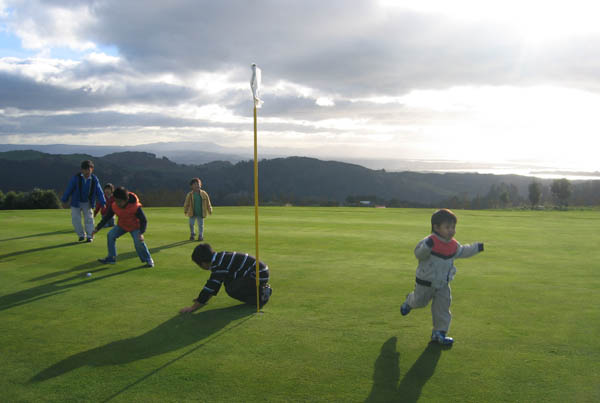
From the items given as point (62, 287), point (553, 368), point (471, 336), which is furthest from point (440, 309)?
point (62, 287)

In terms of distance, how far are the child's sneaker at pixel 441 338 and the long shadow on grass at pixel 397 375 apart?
0.23 feet

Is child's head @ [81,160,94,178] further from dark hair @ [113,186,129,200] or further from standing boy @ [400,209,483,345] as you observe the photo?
standing boy @ [400,209,483,345]

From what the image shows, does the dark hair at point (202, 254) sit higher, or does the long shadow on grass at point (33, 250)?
the dark hair at point (202, 254)

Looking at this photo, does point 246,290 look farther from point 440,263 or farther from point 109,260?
point 109,260

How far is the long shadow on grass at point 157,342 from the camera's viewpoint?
4.82 m

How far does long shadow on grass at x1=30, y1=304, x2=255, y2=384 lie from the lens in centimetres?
482

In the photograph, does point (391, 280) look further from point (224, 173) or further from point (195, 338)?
point (224, 173)

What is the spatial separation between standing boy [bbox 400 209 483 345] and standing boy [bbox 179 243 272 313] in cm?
262

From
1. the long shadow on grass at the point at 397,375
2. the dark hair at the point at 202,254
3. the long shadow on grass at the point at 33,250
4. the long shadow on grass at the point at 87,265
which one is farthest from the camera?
the long shadow on grass at the point at 33,250

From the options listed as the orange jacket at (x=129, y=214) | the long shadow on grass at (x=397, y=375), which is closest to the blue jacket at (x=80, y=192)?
the orange jacket at (x=129, y=214)

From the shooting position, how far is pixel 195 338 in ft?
18.3

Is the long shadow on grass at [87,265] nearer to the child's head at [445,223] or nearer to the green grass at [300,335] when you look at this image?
the green grass at [300,335]

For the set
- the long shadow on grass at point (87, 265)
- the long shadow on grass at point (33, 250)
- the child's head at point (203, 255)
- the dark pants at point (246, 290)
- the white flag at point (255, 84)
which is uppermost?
the white flag at point (255, 84)

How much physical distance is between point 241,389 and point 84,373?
1.81 m
